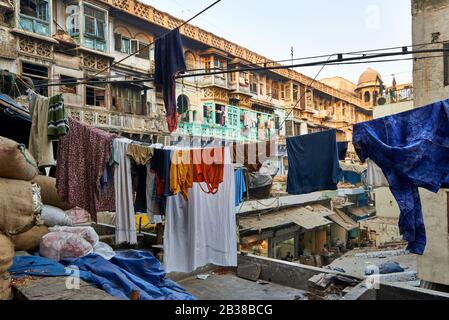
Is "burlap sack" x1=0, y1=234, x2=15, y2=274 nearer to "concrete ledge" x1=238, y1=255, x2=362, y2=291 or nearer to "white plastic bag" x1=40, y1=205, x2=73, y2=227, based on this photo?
"white plastic bag" x1=40, y1=205, x2=73, y2=227

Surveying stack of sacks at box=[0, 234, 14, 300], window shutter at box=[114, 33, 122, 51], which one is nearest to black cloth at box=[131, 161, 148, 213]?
stack of sacks at box=[0, 234, 14, 300]

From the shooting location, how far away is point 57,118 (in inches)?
195

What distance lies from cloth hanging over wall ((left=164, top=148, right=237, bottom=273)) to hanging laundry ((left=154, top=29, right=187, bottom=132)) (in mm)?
1897

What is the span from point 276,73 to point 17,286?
97.2 ft

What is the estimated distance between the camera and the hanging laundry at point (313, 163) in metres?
6.40

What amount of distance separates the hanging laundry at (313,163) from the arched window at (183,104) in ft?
55.1

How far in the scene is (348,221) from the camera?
936 inches

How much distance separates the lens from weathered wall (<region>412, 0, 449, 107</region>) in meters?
9.90

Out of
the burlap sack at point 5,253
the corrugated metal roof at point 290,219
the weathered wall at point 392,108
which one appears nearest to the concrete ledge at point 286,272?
the burlap sack at point 5,253

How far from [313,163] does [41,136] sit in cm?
501

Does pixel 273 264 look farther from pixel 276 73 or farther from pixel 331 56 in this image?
pixel 276 73

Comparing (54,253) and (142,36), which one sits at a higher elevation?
(142,36)

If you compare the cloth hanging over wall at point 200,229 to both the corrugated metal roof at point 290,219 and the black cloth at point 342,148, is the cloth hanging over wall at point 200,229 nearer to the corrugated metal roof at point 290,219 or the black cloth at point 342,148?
the black cloth at point 342,148

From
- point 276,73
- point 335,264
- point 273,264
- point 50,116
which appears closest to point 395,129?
point 273,264
